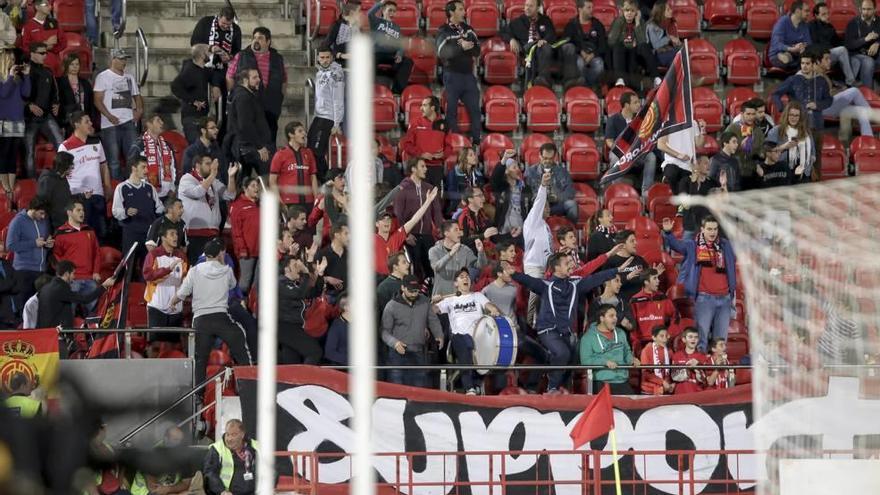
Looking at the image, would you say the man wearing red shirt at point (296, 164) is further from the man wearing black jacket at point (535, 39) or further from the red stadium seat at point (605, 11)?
the red stadium seat at point (605, 11)

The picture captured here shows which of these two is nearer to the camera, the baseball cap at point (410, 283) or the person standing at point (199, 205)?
the baseball cap at point (410, 283)

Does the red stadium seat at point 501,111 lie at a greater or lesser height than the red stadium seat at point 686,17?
lesser

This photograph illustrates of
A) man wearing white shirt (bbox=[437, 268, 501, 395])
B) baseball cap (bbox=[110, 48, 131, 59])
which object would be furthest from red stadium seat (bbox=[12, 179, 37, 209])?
man wearing white shirt (bbox=[437, 268, 501, 395])

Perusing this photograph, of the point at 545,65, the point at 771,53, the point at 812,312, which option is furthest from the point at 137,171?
the point at 771,53

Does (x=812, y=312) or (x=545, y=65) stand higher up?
(x=545, y=65)

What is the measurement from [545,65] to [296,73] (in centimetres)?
302

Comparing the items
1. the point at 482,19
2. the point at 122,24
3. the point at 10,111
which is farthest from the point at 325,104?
the point at 482,19

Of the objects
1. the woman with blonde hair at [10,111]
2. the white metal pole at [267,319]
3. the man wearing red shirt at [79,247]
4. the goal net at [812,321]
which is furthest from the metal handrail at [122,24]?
the white metal pole at [267,319]

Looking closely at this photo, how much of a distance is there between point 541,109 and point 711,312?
4.13 metres

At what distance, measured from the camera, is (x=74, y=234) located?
14719mm

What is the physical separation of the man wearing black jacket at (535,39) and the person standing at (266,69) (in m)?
3.21

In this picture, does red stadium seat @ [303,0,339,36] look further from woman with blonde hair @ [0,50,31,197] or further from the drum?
the drum

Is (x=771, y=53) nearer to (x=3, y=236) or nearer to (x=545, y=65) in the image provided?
(x=545, y=65)

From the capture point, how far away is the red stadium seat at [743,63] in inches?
769
